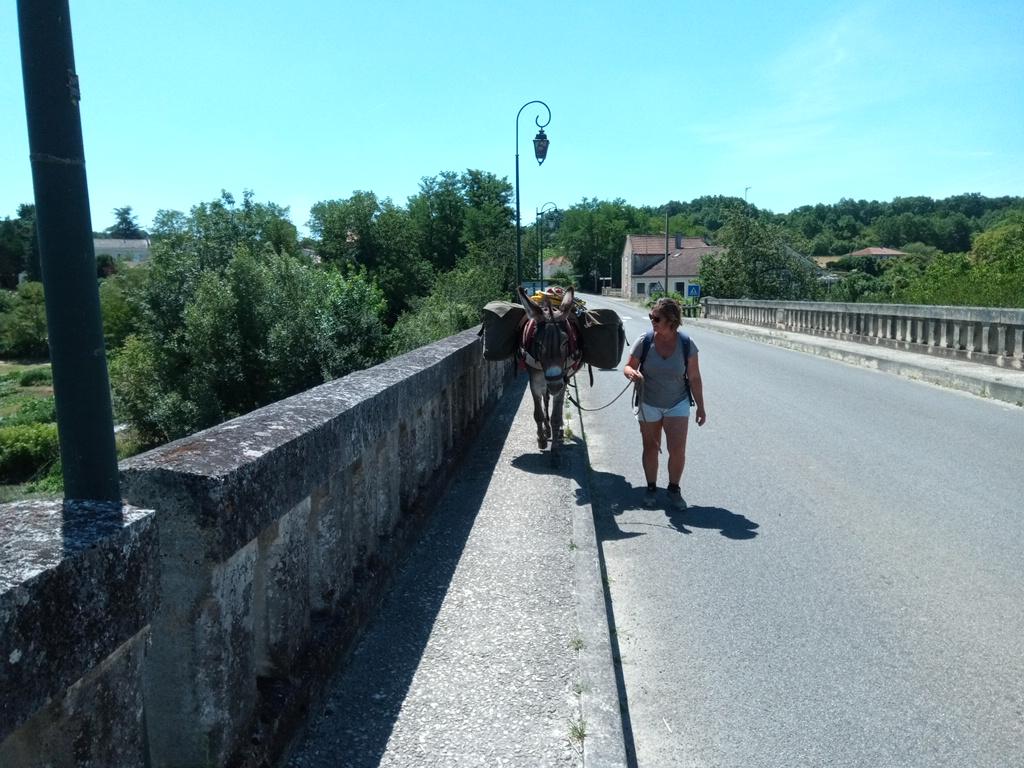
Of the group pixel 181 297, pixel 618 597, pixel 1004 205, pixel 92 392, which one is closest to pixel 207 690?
pixel 92 392

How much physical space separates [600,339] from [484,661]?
5.85 meters

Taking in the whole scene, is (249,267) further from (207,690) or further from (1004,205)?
(1004,205)

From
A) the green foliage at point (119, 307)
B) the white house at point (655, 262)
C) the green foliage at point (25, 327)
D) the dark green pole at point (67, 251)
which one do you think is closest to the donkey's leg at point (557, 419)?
the dark green pole at point (67, 251)

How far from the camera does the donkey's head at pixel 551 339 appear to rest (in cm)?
889

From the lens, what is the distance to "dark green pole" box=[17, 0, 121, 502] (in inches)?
84.0

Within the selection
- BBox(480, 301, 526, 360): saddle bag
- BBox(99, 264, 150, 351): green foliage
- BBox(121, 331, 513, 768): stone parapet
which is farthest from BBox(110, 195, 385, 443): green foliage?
BBox(121, 331, 513, 768): stone parapet

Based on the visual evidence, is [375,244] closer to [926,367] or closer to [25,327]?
[25,327]

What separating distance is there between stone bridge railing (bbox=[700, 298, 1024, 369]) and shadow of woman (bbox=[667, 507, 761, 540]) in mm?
10769

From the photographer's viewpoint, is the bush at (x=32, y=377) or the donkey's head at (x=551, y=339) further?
the bush at (x=32, y=377)

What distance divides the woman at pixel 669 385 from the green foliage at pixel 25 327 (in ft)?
254

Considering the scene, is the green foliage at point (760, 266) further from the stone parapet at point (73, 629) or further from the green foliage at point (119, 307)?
the stone parapet at point (73, 629)

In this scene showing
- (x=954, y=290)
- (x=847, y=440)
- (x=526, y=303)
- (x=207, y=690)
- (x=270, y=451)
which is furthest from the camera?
(x=954, y=290)

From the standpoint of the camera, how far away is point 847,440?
35.9 feet

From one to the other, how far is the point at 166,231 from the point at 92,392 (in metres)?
49.2
